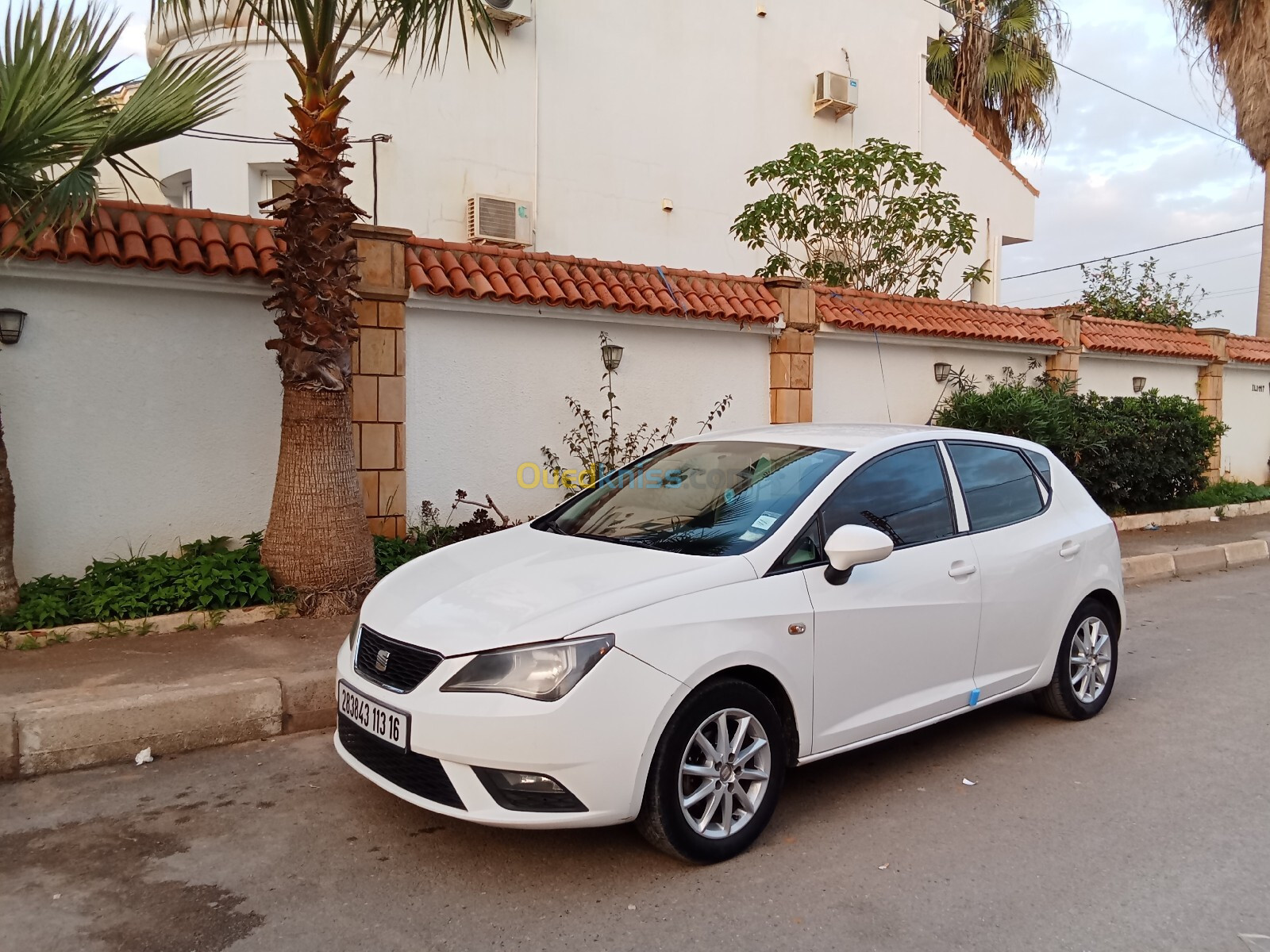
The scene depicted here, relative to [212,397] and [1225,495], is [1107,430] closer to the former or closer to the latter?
[1225,495]

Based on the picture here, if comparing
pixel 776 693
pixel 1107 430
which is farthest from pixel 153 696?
pixel 1107 430

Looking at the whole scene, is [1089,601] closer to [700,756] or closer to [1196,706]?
[1196,706]

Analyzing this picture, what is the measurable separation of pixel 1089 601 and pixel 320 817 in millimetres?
4017

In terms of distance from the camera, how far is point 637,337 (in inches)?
356

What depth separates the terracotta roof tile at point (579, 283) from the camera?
782 cm

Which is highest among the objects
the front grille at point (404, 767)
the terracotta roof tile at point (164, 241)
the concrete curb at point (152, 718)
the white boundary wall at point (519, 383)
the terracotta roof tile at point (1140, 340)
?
the terracotta roof tile at point (1140, 340)

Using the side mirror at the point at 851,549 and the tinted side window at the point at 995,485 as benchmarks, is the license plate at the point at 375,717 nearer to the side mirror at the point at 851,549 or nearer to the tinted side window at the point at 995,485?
the side mirror at the point at 851,549

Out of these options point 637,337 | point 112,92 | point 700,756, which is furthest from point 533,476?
point 700,756

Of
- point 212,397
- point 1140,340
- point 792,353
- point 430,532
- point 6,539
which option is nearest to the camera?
point 6,539

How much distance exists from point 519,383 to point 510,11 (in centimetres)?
682

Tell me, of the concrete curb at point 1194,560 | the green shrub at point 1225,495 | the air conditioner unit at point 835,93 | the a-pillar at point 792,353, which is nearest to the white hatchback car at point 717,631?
the a-pillar at point 792,353

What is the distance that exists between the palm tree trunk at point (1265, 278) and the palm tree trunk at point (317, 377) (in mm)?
Answer: 18966

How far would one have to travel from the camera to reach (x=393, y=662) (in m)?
3.42

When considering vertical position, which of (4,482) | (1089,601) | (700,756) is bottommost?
(700,756)
